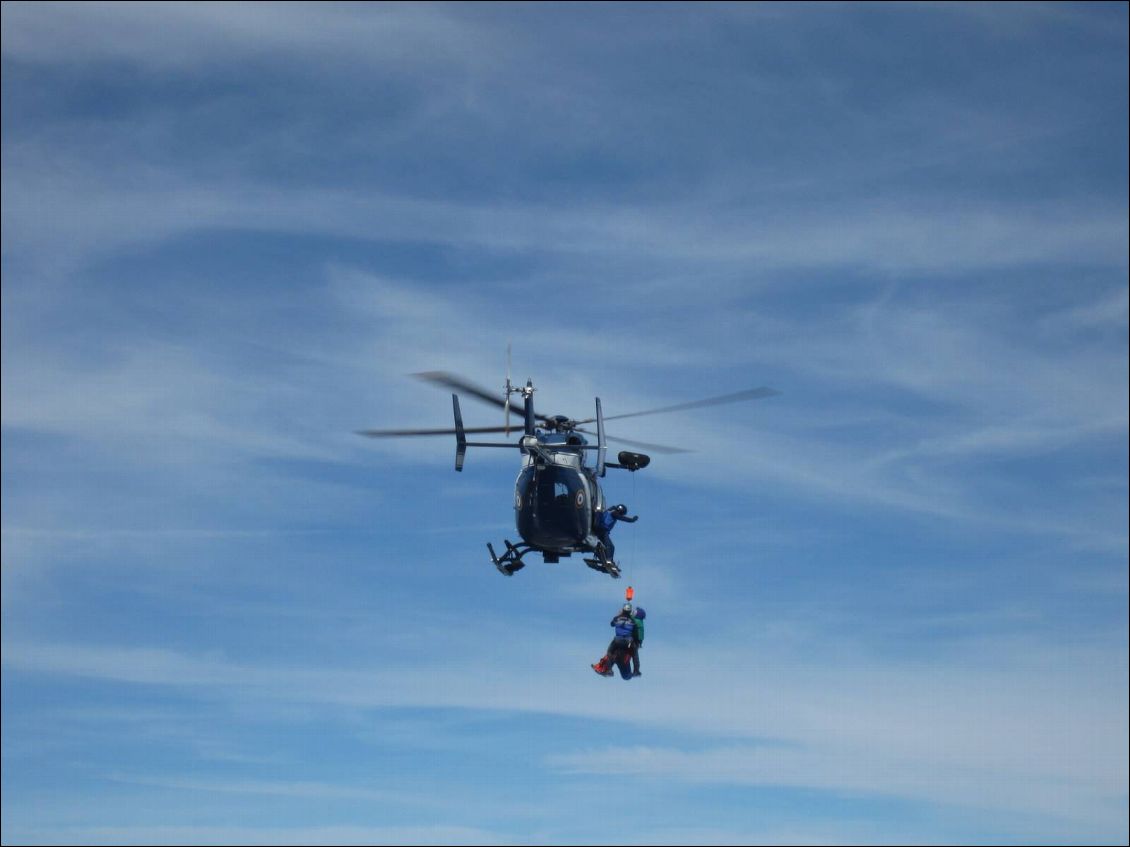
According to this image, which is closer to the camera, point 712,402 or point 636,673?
point 712,402

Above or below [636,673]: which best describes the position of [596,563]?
above

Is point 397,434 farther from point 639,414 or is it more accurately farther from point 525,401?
point 639,414

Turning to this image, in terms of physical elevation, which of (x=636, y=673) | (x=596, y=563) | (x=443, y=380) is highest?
(x=443, y=380)

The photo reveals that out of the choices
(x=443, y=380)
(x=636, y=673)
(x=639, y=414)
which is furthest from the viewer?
(x=636, y=673)

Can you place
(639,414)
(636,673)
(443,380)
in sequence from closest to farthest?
(443,380) → (639,414) → (636,673)

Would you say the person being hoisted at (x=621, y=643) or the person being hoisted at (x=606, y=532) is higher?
the person being hoisted at (x=606, y=532)

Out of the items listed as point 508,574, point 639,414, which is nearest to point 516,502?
point 508,574

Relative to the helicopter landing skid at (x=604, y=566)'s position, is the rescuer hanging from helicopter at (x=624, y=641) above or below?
below

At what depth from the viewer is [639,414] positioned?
245 ft

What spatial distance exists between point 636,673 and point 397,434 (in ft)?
59.9

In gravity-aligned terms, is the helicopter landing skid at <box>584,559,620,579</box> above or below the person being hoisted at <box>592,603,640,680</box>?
above

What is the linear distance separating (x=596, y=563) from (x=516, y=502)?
5308 millimetres

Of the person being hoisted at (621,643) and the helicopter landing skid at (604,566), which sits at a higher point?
the helicopter landing skid at (604,566)

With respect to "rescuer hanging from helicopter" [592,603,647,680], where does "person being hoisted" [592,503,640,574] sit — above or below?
above
